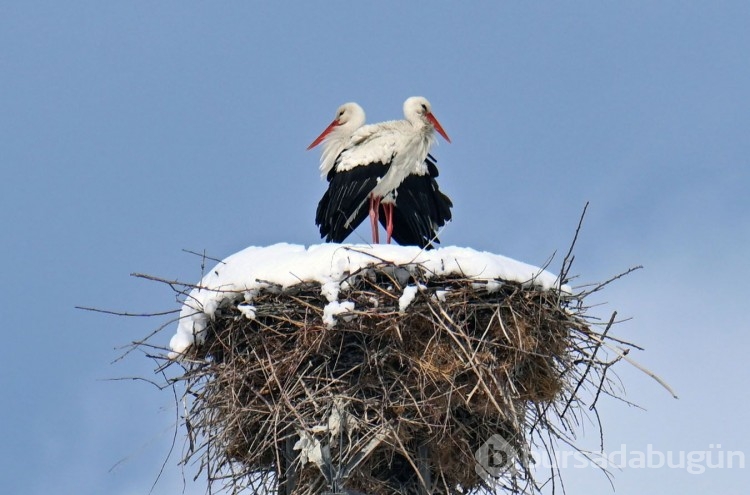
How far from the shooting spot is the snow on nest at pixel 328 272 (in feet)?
24.9

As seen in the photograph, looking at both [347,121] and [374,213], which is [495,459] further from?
[347,121]

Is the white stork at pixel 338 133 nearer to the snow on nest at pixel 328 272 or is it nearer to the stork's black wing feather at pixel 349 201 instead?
the stork's black wing feather at pixel 349 201

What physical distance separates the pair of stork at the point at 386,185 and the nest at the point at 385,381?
1777 millimetres

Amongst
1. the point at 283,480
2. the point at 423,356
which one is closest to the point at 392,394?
the point at 423,356

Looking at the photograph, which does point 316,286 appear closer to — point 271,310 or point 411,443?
point 271,310

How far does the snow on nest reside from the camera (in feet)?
24.9

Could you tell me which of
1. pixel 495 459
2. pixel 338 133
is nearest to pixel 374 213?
pixel 338 133

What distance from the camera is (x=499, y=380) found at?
7.57m

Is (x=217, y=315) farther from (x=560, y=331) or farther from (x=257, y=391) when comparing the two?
(x=560, y=331)

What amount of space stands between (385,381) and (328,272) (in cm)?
62

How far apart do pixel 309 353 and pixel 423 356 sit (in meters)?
0.57

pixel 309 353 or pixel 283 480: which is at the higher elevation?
pixel 309 353

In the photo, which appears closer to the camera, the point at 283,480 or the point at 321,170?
the point at 283,480


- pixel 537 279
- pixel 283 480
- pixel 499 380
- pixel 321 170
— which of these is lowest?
pixel 283 480
